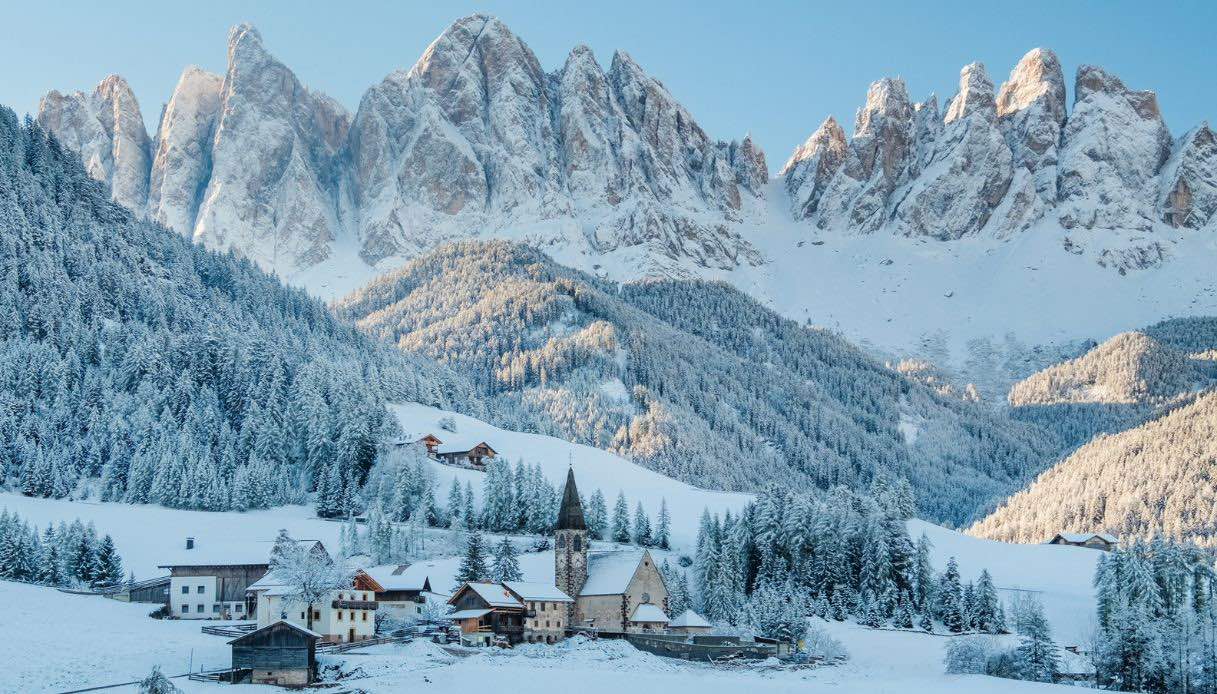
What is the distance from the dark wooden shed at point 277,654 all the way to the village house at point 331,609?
930 centimetres

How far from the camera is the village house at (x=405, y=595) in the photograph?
88.8 metres

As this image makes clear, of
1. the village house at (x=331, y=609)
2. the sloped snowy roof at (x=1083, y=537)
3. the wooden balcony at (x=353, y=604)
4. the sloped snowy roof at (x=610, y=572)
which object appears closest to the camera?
the village house at (x=331, y=609)

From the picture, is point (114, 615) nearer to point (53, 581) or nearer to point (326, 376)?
point (53, 581)

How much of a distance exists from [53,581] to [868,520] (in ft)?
195

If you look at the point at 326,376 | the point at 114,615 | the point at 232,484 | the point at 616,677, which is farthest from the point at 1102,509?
the point at 114,615

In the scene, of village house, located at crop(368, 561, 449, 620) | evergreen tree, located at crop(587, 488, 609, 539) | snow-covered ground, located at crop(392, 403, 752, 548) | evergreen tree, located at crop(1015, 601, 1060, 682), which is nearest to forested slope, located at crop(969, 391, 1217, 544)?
snow-covered ground, located at crop(392, 403, 752, 548)

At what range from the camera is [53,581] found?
9038 centimetres

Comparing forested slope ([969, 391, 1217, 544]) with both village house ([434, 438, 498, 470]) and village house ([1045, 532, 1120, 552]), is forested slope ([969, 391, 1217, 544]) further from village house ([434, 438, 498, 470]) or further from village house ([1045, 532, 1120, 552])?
village house ([434, 438, 498, 470])

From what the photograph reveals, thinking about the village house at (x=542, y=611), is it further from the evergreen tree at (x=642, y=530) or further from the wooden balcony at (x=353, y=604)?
the evergreen tree at (x=642, y=530)

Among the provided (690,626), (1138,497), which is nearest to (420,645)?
(690,626)

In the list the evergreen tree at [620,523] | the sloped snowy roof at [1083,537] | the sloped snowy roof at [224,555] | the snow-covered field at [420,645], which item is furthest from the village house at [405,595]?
the sloped snowy roof at [1083,537]

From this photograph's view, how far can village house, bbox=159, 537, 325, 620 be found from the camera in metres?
87.4

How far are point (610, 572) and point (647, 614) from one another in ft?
13.3

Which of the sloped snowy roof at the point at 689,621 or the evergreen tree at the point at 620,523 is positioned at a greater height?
the evergreen tree at the point at 620,523
